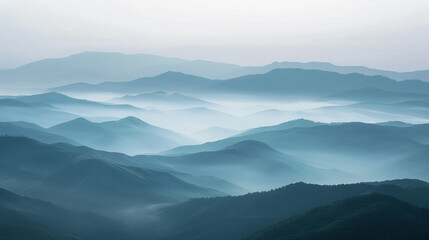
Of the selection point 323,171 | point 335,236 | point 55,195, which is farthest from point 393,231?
point 323,171

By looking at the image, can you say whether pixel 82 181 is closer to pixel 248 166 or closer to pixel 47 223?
pixel 47 223

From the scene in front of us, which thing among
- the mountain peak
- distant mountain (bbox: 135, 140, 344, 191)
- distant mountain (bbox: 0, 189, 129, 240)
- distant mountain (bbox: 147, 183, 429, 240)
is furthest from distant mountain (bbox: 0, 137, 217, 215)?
the mountain peak

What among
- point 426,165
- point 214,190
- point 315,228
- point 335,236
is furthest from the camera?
point 426,165

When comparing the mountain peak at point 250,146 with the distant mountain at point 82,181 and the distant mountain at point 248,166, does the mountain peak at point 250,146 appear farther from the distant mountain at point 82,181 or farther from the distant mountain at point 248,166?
the distant mountain at point 82,181

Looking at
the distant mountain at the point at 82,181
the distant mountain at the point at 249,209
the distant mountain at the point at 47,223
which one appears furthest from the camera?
the distant mountain at the point at 82,181

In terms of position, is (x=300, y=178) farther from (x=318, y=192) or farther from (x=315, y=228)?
(x=315, y=228)

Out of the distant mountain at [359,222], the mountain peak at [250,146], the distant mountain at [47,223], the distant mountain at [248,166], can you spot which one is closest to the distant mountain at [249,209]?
the distant mountain at [47,223]
